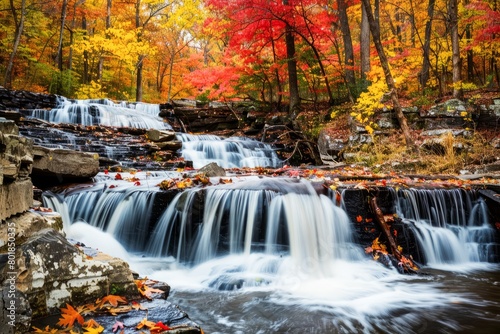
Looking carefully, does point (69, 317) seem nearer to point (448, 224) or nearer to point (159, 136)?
point (448, 224)

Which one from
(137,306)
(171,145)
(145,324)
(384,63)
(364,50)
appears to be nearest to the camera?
(145,324)

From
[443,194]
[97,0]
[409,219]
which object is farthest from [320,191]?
[97,0]

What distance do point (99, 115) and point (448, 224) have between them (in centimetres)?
1446

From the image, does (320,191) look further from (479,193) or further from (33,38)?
(33,38)

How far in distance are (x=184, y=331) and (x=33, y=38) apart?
2434 centimetres

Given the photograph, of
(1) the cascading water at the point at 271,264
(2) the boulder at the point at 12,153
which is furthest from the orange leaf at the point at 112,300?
(1) the cascading water at the point at 271,264

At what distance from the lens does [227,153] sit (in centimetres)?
1338

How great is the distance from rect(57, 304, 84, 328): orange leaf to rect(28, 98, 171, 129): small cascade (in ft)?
45.6

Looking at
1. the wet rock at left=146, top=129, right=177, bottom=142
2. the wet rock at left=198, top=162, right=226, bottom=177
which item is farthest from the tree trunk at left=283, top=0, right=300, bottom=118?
the wet rock at left=198, top=162, right=226, bottom=177

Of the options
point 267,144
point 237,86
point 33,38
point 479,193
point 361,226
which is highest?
point 33,38

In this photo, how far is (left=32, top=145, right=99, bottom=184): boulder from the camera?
22.0ft

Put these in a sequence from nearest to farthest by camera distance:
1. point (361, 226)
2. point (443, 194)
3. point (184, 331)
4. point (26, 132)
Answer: point (184, 331), point (361, 226), point (443, 194), point (26, 132)

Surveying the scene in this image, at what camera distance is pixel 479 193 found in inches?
255

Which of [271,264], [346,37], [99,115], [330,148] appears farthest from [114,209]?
[346,37]
